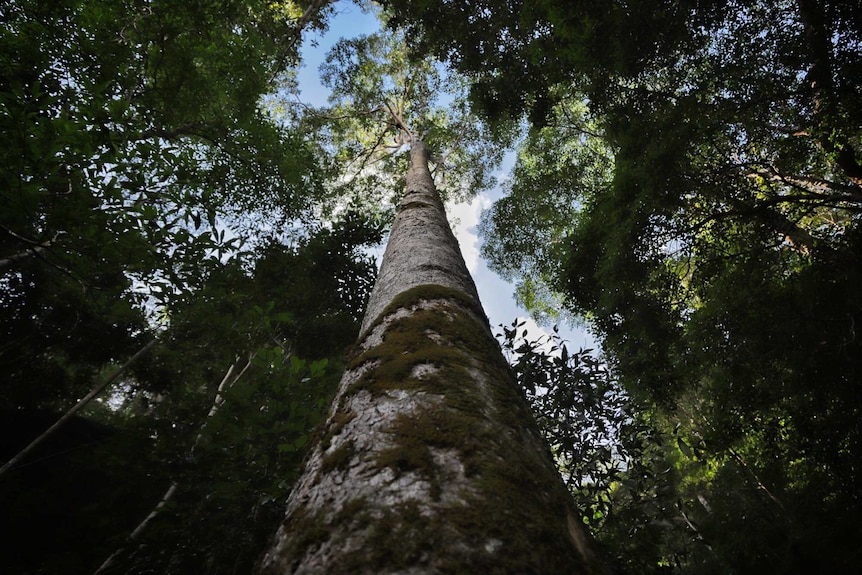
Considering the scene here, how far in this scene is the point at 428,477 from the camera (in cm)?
87

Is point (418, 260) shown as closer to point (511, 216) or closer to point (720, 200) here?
point (720, 200)

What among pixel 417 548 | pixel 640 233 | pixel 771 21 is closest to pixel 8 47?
pixel 417 548

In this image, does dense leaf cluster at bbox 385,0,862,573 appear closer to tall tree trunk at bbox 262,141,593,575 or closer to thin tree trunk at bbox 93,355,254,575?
tall tree trunk at bbox 262,141,593,575

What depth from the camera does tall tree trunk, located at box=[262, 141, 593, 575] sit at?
0.72 metres

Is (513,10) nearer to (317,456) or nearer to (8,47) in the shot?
(8,47)

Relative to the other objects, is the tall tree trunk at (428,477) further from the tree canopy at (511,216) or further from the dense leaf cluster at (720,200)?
the dense leaf cluster at (720,200)

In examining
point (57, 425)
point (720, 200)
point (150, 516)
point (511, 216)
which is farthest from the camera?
point (511, 216)

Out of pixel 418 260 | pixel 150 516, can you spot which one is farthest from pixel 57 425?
pixel 418 260

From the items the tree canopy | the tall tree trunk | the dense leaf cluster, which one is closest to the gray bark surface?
the tall tree trunk

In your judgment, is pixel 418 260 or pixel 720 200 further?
pixel 720 200

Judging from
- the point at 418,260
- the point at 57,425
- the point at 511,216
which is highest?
the point at 511,216

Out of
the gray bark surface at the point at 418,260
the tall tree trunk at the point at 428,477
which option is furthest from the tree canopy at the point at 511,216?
the tall tree trunk at the point at 428,477

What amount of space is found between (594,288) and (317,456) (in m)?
6.57

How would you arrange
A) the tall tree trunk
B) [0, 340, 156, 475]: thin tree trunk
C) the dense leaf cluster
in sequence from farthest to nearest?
[0, 340, 156, 475]: thin tree trunk, the dense leaf cluster, the tall tree trunk
